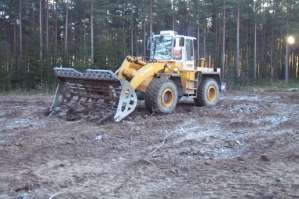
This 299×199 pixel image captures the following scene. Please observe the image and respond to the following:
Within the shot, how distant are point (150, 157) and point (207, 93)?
27.4 ft

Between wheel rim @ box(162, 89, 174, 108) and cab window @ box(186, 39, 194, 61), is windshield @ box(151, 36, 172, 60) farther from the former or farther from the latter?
wheel rim @ box(162, 89, 174, 108)

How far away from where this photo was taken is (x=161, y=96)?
45.0 feet

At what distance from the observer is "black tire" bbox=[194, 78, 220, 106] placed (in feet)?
53.0

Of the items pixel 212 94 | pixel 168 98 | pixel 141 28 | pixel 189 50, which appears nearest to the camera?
pixel 168 98

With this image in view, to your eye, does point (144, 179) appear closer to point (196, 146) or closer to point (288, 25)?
point (196, 146)

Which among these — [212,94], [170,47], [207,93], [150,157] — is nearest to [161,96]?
[170,47]

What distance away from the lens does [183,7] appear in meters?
46.3

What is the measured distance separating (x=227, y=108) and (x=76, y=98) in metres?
4.82

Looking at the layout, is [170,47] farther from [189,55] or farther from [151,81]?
[151,81]

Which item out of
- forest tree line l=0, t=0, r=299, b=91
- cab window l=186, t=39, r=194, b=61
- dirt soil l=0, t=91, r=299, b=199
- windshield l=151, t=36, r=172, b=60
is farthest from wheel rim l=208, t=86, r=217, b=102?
forest tree line l=0, t=0, r=299, b=91

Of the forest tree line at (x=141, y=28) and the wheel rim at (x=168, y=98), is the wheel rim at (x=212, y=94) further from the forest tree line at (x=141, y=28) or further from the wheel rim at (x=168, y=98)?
the forest tree line at (x=141, y=28)

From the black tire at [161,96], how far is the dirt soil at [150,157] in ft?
1.68

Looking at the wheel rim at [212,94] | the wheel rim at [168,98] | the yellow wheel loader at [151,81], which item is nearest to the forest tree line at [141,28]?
the wheel rim at [212,94]

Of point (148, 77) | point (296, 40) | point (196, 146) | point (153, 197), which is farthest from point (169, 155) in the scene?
point (296, 40)
